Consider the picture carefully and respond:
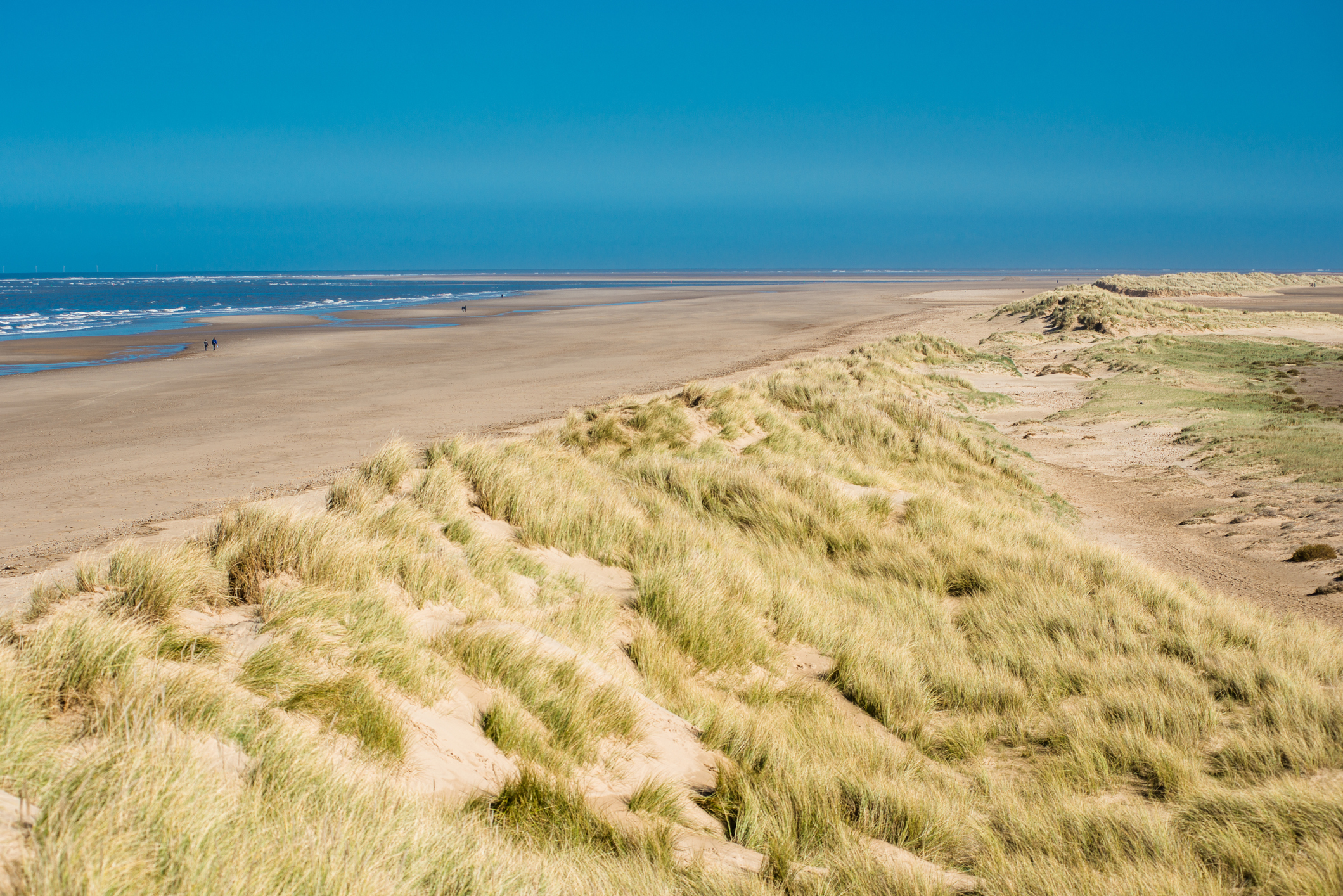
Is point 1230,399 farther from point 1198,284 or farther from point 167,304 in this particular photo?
point 167,304

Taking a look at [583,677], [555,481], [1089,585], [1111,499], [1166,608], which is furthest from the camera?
[1111,499]

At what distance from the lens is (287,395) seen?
2009cm

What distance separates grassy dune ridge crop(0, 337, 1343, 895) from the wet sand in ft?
14.9

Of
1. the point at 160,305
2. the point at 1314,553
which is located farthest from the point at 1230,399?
the point at 160,305

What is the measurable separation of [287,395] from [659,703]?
1816 centimetres

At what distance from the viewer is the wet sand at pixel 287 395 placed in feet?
34.0

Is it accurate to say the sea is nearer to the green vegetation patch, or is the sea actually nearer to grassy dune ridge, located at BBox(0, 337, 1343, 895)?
grassy dune ridge, located at BBox(0, 337, 1343, 895)

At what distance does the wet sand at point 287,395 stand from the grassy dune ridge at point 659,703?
4.55 meters

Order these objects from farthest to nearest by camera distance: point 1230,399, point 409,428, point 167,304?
point 167,304
point 1230,399
point 409,428

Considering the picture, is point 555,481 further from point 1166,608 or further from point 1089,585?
point 1166,608

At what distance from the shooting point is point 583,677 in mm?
4520

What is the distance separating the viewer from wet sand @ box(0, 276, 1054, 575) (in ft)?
34.0

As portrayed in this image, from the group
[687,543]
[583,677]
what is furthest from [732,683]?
[687,543]

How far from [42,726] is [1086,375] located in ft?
89.5
